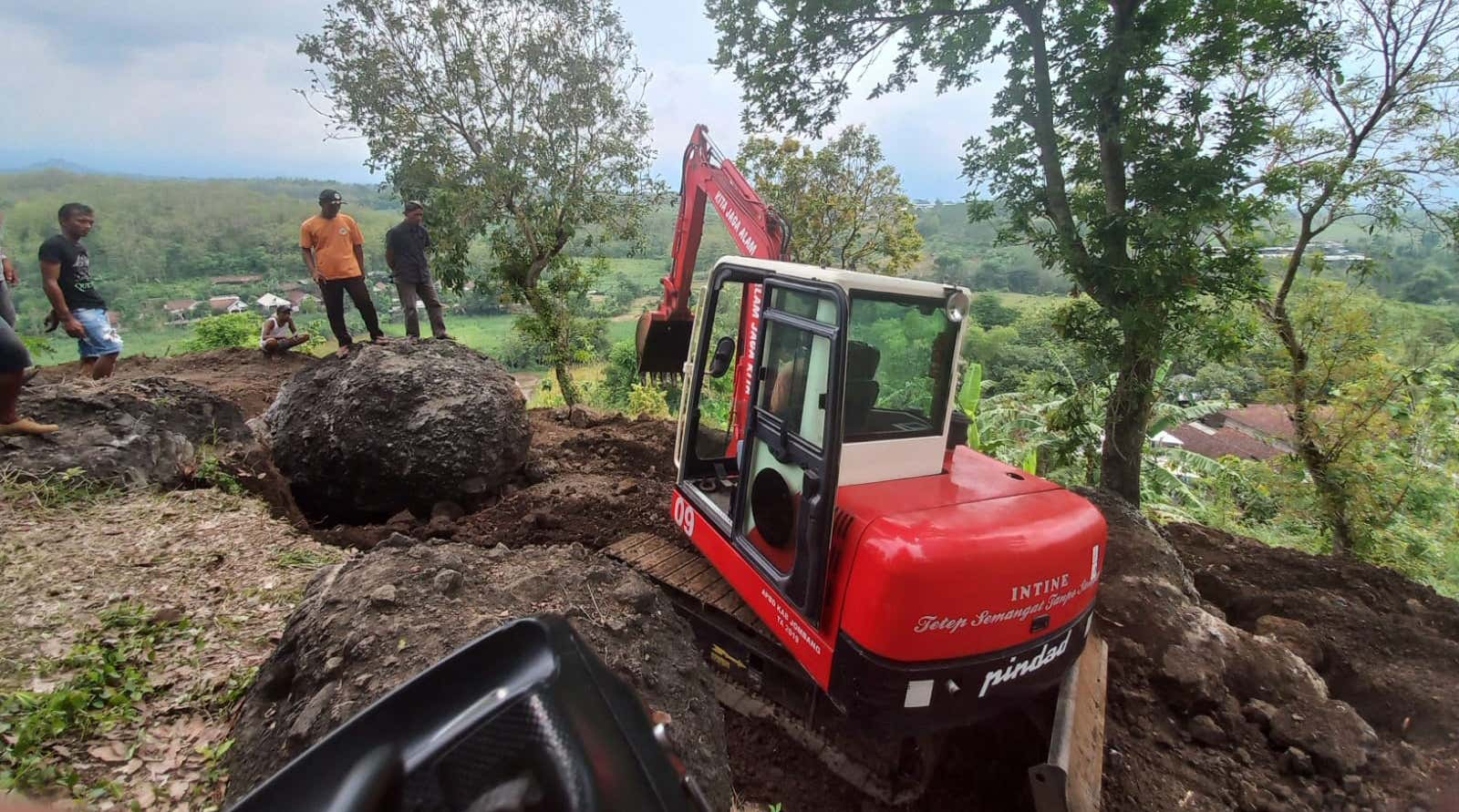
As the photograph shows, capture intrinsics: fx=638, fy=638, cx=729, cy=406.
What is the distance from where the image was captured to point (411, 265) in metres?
5.97

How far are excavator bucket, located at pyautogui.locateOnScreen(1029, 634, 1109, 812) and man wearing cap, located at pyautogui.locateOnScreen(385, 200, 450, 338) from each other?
18.2 feet

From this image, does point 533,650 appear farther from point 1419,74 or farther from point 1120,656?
point 1419,74

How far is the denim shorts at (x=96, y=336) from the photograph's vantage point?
16.1 ft

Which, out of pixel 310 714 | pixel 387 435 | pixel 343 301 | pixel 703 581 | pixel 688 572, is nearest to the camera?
pixel 310 714

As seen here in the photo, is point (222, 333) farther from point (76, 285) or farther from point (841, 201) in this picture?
point (841, 201)

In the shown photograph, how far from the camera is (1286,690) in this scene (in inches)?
141

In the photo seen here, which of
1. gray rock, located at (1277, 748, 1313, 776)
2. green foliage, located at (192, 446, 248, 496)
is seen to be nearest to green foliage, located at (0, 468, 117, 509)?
green foliage, located at (192, 446, 248, 496)

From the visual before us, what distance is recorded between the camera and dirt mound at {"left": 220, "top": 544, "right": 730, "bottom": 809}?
6.56ft

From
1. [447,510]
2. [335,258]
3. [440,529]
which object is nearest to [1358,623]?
[440,529]

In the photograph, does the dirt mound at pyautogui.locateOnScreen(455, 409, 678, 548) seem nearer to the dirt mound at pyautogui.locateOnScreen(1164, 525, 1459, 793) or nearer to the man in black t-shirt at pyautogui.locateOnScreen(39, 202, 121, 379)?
the man in black t-shirt at pyautogui.locateOnScreen(39, 202, 121, 379)

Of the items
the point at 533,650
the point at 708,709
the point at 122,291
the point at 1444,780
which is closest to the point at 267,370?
the point at 122,291

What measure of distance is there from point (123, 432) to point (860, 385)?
4.47m

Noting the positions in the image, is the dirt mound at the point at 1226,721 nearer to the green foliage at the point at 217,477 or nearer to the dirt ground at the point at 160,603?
the dirt ground at the point at 160,603

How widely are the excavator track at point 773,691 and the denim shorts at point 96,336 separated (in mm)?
4665
